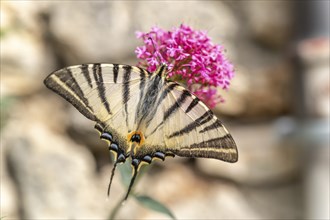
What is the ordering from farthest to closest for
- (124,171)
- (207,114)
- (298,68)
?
(298,68)
(124,171)
(207,114)

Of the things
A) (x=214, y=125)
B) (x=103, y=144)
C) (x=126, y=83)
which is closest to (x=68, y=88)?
(x=126, y=83)

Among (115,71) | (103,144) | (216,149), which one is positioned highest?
(115,71)

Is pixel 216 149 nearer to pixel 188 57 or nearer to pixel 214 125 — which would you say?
pixel 214 125

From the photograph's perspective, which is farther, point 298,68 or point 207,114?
point 298,68

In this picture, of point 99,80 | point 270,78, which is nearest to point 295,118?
point 270,78

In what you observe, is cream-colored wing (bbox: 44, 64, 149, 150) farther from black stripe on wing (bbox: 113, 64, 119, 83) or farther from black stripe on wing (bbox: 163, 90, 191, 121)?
black stripe on wing (bbox: 163, 90, 191, 121)

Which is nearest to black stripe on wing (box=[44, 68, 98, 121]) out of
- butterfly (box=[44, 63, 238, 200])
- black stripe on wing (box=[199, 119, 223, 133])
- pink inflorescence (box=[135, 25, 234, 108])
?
butterfly (box=[44, 63, 238, 200])

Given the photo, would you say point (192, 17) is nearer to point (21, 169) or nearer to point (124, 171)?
point (21, 169)
